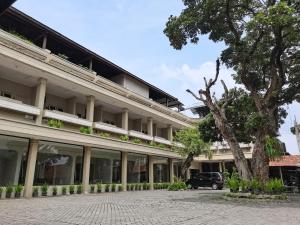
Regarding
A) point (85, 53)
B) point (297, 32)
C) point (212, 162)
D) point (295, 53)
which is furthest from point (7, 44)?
point (212, 162)

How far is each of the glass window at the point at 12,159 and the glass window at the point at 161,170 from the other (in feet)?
54.5

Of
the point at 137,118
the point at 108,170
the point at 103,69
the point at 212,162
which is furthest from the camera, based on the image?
the point at 212,162

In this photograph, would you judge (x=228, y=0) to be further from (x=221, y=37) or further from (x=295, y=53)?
(x=295, y=53)

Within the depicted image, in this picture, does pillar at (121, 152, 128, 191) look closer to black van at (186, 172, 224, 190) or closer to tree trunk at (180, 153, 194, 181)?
tree trunk at (180, 153, 194, 181)

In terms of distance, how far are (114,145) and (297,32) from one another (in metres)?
16.3

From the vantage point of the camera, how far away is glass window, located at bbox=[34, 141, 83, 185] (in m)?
20.0

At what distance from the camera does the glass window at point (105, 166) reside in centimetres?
2477

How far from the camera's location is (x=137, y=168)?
30.4 metres

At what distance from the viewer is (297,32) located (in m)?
17.0

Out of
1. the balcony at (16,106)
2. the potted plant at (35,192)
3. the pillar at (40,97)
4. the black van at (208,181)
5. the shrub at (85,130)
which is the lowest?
the potted plant at (35,192)

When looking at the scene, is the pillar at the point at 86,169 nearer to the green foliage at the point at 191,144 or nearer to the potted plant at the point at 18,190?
the potted plant at the point at 18,190

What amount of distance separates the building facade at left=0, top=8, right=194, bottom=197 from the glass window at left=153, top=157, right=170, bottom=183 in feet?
0.81

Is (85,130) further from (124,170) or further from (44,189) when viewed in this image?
(124,170)

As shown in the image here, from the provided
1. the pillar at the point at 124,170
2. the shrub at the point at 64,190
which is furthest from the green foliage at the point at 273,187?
the shrub at the point at 64,190
